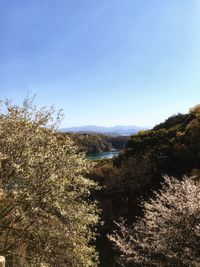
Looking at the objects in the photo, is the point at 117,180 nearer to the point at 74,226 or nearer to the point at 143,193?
the point at 143,193

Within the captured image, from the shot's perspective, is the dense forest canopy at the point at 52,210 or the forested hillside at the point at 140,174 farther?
the forested hillside at the point at 140,174

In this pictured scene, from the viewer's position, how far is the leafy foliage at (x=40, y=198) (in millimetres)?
13289

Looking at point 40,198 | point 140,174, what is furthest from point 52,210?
point 140,174

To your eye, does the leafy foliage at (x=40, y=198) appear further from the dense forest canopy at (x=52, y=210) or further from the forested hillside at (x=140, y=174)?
the forested hillside at (x=140, y=174)

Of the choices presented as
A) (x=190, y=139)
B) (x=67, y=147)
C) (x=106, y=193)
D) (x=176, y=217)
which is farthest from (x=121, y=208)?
(x=176, y=217)

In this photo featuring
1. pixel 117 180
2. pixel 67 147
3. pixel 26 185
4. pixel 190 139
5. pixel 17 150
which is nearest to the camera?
pixel 26 185

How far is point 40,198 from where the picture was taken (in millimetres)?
13172

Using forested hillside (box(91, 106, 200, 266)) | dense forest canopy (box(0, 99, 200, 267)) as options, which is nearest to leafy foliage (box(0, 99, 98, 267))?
dense forest canopy (box(0, 99, 200, 267))

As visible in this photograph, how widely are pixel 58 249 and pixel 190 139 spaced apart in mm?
25096

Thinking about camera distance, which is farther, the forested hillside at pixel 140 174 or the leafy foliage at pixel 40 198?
the forested hillside at pixel 140 174

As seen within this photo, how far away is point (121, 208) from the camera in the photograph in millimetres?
31109

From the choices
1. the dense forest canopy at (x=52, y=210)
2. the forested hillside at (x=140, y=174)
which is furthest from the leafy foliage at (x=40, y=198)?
the forested hillside at (x=140, y=174)

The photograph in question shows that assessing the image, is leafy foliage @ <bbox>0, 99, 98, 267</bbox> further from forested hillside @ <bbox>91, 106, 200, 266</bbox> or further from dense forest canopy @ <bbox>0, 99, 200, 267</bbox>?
forested hillside @ <bbox>91, 106, 200, 266</bbox>

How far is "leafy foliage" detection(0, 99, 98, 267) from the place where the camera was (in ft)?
43.6
